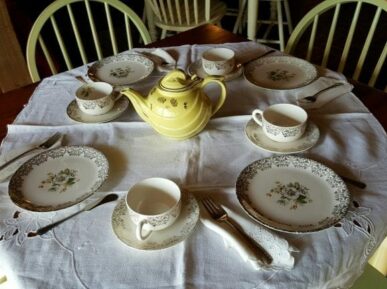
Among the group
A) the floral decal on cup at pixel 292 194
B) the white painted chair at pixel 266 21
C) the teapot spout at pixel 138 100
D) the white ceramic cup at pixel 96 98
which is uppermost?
the teapot spout at pixel 138 100

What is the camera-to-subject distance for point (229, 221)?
2.00 feet

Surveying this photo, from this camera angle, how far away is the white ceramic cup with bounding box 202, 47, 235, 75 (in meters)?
0.95

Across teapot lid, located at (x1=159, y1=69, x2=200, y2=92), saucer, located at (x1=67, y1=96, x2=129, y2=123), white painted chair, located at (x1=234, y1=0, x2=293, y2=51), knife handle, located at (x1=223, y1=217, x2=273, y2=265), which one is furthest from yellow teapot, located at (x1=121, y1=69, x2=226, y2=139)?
white painted chair, located at (x1=234, y1=0, x2=293, y2=51)

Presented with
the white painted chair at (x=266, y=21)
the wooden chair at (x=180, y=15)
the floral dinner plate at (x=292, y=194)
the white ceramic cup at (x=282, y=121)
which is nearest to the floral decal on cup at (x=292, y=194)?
the floral dinner plate at (x=292, y=194)

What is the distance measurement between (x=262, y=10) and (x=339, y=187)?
2.75 m

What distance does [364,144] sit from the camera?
2.45ft

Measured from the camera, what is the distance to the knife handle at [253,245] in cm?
55

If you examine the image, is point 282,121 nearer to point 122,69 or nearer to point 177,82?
point 177,82

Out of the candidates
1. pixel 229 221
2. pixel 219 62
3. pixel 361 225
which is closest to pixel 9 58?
pixel 219 62

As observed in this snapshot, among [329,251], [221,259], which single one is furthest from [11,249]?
[329,251]

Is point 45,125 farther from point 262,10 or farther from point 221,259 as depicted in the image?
point 262,10

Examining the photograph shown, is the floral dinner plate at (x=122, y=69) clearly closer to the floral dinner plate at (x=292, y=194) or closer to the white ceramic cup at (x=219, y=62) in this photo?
the white ceramic cup at (x=219, y=62)

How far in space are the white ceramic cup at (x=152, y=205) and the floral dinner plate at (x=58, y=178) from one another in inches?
3.6

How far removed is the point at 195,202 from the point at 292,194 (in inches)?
6.4
